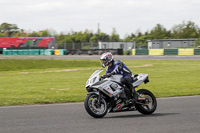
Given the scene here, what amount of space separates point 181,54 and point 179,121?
46.7 meters

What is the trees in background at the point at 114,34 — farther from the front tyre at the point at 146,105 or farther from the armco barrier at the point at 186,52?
the front tyre at the point at 146,105

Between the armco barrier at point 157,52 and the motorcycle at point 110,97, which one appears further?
the armco barrier at point 157,52

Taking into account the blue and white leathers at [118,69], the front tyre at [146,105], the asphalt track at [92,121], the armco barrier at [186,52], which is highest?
the blue and white leathers at [118,69]

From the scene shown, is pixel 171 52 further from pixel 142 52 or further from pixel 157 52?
pixel 142 52

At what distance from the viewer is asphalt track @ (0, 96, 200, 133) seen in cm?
638

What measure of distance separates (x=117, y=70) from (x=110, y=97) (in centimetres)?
65

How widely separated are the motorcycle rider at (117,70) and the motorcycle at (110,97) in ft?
0.27

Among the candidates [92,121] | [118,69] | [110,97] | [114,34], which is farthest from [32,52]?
[114,34]

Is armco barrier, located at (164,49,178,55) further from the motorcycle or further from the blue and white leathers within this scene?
the blue and white leathers

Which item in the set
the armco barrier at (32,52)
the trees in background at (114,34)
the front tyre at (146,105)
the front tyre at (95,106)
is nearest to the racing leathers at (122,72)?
the front tyre at (146,105)

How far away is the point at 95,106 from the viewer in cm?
758

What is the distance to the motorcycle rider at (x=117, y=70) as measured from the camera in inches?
307

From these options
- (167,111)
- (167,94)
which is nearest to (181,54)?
(167,94)

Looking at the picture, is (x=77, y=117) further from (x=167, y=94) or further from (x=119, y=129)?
(x=167, y=94)
